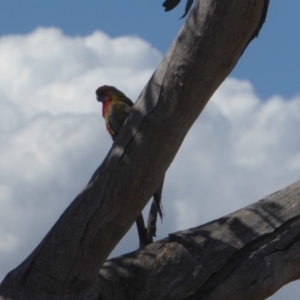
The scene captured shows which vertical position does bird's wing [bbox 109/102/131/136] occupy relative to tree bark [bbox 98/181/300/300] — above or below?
above

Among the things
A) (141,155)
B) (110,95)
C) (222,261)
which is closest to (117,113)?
(110,95)

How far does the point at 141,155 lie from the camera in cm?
413

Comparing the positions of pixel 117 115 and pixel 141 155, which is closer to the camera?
pixel 141 155

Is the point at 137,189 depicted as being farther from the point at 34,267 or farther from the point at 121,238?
the point at 34,267

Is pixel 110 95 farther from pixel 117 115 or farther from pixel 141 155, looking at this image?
pixel 141 155

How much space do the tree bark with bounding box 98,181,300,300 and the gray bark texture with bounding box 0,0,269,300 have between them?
39 centimetres

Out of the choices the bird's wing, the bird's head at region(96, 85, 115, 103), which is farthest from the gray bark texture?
the bird's head at region(96, 85, 115, 103)

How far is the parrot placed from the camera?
5.97 m

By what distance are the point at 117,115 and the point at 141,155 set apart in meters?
3.63

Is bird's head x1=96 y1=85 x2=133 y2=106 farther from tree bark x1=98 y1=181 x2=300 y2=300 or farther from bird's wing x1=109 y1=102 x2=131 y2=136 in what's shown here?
tree bark x1=98 y1=181 x2=300 y2=300

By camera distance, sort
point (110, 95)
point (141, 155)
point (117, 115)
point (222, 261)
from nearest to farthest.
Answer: point (141, 155) → point (222, 261) → point (117, 115) → point (110, 95)

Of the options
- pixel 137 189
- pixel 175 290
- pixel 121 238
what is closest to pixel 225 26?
pixel 137 189

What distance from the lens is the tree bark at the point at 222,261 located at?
15.0ft

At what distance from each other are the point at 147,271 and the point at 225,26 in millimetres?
1489
